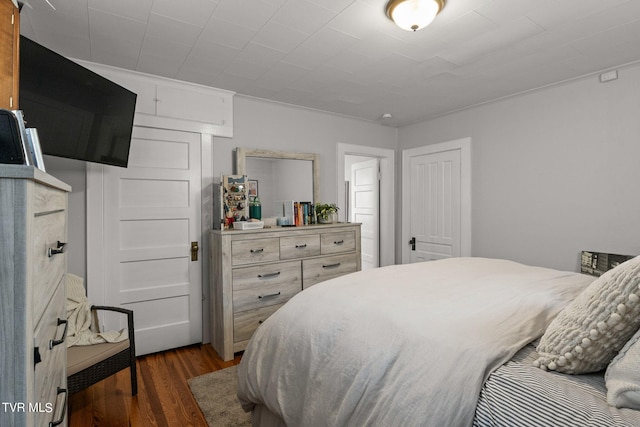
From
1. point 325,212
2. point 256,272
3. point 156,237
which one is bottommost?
point 256,272

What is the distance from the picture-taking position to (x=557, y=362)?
876 mm

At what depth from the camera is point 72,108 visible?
1.94m

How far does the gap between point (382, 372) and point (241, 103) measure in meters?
2.95

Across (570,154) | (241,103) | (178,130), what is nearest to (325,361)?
(178,130)

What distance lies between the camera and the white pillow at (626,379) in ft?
2.39

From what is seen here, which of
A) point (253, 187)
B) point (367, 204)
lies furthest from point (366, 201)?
point (253, 187)

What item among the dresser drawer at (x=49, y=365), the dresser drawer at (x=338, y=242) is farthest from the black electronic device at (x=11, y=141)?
the dresser drawer at (x=338, y=242)

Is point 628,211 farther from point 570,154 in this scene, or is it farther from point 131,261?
point 131,261

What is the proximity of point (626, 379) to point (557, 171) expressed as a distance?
2807mm

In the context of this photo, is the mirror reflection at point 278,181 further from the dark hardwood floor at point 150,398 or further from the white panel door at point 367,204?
the dark hardwood floor at point 150,398

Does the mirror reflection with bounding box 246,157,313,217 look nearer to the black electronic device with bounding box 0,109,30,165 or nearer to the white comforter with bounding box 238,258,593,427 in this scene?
the white comforter with bounding box 238,258,593,427

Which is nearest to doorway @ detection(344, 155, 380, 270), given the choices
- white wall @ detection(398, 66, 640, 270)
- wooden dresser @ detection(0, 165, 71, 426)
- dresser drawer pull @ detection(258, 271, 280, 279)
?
white wall @ detection(398, 66, 640, 270)

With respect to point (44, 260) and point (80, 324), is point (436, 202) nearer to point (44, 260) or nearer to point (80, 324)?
point (80, 324)

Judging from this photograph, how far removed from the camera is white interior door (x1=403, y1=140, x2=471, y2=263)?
3746 millimetres
